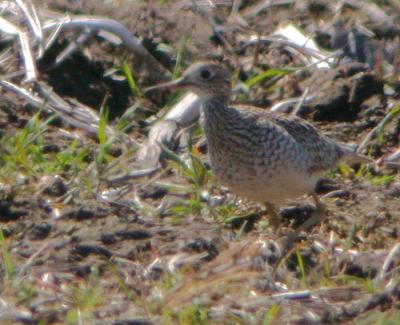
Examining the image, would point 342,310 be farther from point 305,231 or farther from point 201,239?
point 305,231

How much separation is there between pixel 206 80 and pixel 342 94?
1.69m

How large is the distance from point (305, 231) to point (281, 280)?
113 cm

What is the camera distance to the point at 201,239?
7.37 meters

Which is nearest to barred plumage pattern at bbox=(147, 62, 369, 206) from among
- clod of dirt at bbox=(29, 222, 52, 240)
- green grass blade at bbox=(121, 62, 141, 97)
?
clod of dirt at bbox=(29, 222, 52, 240)

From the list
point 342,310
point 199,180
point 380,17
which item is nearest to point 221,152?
point 199,180

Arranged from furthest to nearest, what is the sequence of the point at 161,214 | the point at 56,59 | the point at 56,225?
the point at 56,59, the point at 161,214, the point at 56,225

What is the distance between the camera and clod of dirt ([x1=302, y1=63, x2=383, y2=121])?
952 cm

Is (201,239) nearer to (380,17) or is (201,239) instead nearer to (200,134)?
(200,134)

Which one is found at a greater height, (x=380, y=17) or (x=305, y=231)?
(x=380, y=17)

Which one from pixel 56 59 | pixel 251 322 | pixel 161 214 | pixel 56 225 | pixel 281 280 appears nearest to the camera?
pixel 251 322

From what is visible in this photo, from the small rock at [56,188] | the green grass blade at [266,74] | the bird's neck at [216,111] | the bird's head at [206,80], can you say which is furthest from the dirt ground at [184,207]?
the bird's head at [206,80]

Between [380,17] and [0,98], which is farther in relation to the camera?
[380,17]

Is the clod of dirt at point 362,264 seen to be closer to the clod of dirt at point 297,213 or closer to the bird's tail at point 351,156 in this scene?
the clod of dirt at point 297,213

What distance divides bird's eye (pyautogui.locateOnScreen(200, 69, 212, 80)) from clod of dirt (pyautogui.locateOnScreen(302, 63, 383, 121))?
62.7 inches
